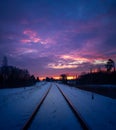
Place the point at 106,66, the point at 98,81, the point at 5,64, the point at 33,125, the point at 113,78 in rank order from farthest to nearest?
the point at 5,64
the point at 106,66
the point at 98,81
the point at 113,78
the point at 33,125

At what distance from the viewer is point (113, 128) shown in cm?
810

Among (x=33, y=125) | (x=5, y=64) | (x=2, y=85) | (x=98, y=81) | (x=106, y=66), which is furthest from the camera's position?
(x=5, y=64)

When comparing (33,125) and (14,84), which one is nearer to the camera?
(33,125)

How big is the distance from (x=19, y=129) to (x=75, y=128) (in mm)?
2207

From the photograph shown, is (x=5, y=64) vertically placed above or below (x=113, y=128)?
above

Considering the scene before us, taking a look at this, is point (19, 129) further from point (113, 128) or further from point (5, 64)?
point (5, 64)

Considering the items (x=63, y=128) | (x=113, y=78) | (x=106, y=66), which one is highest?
(x=106, y=66)

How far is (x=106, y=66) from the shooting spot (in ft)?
382

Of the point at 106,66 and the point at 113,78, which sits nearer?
the point at 113,78

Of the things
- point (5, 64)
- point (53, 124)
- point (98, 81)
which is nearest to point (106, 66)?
point (98, 81)

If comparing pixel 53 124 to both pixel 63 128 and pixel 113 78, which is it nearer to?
pixel 63 128

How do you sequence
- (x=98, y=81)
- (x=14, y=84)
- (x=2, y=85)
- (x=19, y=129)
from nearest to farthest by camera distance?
(x=19, y=129) < (x=2, y=85) < (x=14, y=84) < (x=98, y=81)

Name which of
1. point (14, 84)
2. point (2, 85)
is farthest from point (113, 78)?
point (2, 85)

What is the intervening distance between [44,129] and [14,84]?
186ft
